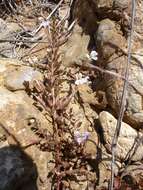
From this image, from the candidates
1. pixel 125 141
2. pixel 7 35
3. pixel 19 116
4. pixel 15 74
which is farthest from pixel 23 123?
pixel 7 35

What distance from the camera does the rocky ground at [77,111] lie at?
130 inches

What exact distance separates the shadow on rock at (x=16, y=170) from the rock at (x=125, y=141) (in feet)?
1.93

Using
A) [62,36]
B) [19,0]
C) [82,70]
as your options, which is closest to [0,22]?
[19,0]

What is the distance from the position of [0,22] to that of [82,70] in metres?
1.12

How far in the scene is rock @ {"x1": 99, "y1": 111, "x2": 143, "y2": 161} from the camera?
3346 mm

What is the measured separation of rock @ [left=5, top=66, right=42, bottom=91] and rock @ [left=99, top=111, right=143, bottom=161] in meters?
0.72

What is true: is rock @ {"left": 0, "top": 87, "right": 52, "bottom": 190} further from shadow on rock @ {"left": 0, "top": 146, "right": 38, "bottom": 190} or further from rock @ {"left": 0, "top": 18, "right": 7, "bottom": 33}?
rock @ {"left": 0, "top": 18, "right": 7, "bottom": 33}

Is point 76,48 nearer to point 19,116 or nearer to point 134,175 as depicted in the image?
point 19,116

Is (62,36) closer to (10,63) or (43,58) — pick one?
(43,58)

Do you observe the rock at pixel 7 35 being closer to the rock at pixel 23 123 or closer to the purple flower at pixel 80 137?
the rock at pixel 23 123

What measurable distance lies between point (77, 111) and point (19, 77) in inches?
21.4

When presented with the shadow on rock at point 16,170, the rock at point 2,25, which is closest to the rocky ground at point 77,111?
the shadow on rock at point 16,170

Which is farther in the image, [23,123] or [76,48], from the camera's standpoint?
[76,48]

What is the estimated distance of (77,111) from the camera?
364cm
